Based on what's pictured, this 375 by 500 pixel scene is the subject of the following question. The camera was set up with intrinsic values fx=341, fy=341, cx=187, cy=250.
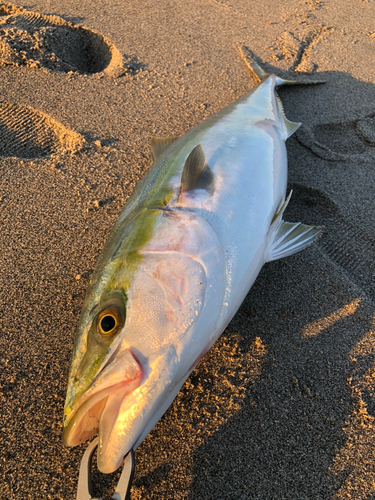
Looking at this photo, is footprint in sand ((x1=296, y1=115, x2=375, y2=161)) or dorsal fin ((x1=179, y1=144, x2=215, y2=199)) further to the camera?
footprint in sand ((x1=296, y1=115, x2=375, y2=161))

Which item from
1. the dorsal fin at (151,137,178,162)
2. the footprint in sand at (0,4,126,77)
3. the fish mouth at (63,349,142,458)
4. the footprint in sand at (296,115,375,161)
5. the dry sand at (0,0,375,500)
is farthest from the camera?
the footprint in sand at (0,4,126,77)

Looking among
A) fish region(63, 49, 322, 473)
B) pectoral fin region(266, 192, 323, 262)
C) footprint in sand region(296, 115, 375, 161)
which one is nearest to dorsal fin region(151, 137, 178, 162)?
fish region(63, 49, 322, 473)

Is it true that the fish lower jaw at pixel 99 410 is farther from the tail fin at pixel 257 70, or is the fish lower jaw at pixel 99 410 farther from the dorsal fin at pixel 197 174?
the tail fin at pixel 257 70

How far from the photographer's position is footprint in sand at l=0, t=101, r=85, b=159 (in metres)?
2.80

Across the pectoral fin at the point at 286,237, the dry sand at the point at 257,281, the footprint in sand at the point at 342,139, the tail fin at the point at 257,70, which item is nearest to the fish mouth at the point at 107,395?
the dry sand at the point at 257,281

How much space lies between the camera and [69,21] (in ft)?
13.1

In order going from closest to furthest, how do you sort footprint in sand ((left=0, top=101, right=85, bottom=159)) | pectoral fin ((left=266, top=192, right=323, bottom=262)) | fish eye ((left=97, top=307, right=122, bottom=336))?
fish eye ((left=97, top=307, right=122, bottom=336))
pectoral fin ((left=266, top=192, right=323, bottom=262))
footprint in sand ((left=0, top=101, right=85, bottom=159))

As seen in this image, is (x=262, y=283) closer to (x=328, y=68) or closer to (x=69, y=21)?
(x=328, y=68)

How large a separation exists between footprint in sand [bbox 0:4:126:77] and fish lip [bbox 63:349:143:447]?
3190 millimetres

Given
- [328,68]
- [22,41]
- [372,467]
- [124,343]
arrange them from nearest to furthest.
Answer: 1. [124,343]
2. [372,467]
3. [22,41]
4. [328,68]

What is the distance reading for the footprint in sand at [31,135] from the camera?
2.80 meters

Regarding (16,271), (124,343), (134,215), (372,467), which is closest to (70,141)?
(16,271)

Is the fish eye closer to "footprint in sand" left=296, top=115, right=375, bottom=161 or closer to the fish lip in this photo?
the fish lip

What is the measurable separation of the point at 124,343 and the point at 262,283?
1.08 m
